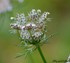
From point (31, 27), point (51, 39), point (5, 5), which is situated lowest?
point (51, 39)

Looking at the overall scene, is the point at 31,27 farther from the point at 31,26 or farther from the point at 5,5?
the point at 5,5

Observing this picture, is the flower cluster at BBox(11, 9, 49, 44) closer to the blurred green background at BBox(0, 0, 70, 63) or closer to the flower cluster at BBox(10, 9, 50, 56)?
the flower cluster at BBox(10, 9, 50, 56)

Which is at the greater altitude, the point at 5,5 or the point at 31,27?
the point at 5,5

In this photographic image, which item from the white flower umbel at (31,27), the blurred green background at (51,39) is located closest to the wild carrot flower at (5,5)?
the blurred green background at (51,39)

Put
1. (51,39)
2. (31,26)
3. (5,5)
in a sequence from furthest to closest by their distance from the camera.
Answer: (51,39) < (5,5) < (31,26)

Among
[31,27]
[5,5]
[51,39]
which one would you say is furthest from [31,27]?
[51,39]

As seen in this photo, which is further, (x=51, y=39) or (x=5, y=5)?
(x=51, y=39)

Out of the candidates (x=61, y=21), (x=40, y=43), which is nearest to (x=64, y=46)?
(x=61, y=21)

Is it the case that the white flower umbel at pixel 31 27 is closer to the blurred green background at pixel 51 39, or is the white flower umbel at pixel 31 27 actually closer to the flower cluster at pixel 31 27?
the flower cluster at pixel 31 27

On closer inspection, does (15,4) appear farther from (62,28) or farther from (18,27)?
(62,28)
